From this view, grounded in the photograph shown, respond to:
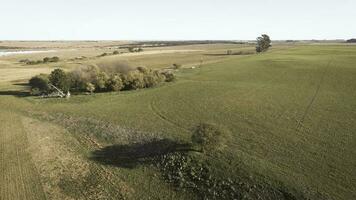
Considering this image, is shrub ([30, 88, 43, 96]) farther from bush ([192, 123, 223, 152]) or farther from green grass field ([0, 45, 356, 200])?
bush ([192, 123, 223, 152])

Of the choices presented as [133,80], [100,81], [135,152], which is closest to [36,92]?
[100,81]

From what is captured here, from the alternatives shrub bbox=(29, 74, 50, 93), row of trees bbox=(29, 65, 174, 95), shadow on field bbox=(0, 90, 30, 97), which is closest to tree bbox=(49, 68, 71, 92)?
row of trees bbox=(29, 65, 174, 95)

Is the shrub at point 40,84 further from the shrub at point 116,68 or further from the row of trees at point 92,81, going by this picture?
the shrub at point 116,68

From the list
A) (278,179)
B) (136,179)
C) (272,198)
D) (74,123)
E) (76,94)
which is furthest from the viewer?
(76,94)

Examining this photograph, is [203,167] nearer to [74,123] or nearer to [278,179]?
[278,179]

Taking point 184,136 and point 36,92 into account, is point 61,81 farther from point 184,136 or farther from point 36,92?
point 184,136

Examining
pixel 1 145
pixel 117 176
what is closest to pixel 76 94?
pixel 1 145
